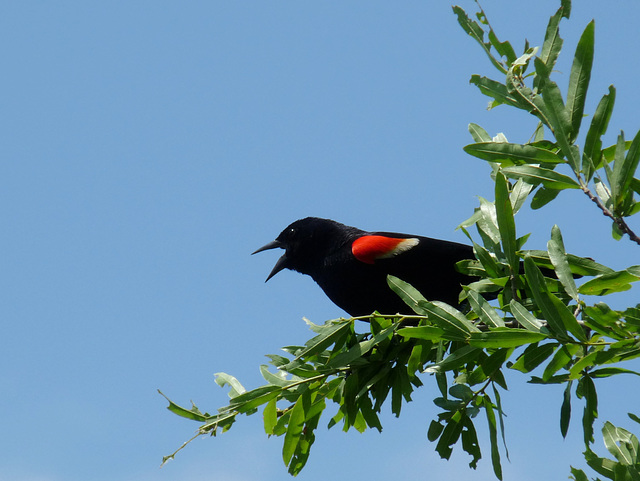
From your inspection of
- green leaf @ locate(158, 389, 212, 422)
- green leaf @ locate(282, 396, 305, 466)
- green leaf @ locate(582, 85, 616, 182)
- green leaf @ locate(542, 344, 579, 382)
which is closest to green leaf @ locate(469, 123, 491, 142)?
green leaf @ locate(582, 85, 616, 182)

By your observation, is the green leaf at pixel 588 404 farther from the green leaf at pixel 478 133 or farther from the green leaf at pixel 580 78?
the green leaf at pixel 478 133

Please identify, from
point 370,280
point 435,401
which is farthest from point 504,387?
point 370,280

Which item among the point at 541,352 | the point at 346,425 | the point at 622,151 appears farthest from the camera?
the point at 346,425

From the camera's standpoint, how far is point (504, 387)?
280 cm

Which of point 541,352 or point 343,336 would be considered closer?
point 541,352

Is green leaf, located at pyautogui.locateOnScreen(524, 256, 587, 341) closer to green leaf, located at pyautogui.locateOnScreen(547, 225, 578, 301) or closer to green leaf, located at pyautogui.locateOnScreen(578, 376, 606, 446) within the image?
green leaf, located at pyautogui.locateOnScreen(547, 225, 578, 301)

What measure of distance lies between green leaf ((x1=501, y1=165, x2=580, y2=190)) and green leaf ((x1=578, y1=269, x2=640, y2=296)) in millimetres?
317

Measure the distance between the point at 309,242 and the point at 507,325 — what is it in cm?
271

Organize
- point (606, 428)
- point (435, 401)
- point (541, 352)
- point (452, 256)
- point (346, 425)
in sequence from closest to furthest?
point (541, 352), point (606, 428), point (435, 401), point (346, 425), point (452, 256)

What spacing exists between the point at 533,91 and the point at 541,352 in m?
0.89

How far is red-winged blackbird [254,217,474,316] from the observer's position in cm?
412

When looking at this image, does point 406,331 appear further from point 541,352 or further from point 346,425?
point 346,425

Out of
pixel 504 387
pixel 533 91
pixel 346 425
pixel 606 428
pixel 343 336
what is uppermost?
pixel 533 91

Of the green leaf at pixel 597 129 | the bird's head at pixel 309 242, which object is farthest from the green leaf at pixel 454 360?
the bird's head at pixel 309 242
